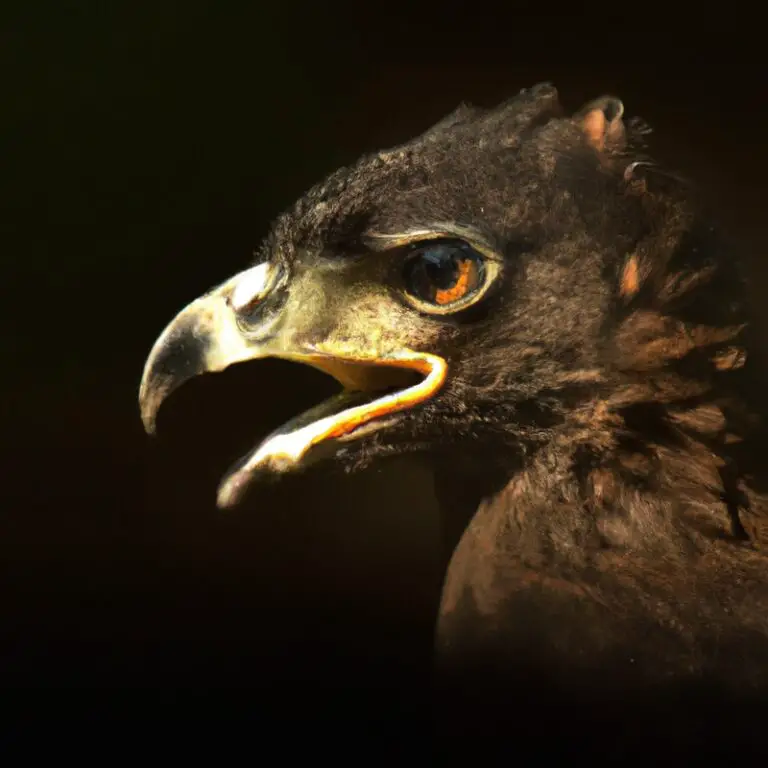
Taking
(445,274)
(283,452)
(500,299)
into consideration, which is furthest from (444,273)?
(283,452)

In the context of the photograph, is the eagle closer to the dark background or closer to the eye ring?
the eye ring

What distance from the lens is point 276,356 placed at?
64.3 inches

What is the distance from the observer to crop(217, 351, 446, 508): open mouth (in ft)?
5.12

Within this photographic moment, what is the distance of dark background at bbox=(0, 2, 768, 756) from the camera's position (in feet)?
5.88

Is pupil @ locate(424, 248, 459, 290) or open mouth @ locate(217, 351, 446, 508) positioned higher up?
pupil @ locate(424, 248, 459, 290)

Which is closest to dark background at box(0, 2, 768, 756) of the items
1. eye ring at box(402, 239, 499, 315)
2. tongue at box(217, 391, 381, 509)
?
tongue at box(217, 391, 381, 509)

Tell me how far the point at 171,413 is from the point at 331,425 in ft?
2.02

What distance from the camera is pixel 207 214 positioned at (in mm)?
1945

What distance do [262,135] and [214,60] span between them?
0.60ft

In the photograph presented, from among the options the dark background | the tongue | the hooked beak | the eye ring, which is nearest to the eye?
the eye ring

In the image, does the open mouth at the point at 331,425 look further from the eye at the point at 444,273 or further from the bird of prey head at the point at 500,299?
the eye at the point at 444,273

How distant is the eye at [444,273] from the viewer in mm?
1485

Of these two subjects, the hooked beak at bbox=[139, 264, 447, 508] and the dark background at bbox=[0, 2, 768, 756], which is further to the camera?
the dark background at bbox=[0, 2, 768, 756]

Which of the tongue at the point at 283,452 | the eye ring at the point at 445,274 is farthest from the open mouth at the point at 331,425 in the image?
the eye ring at the point at 445,274
